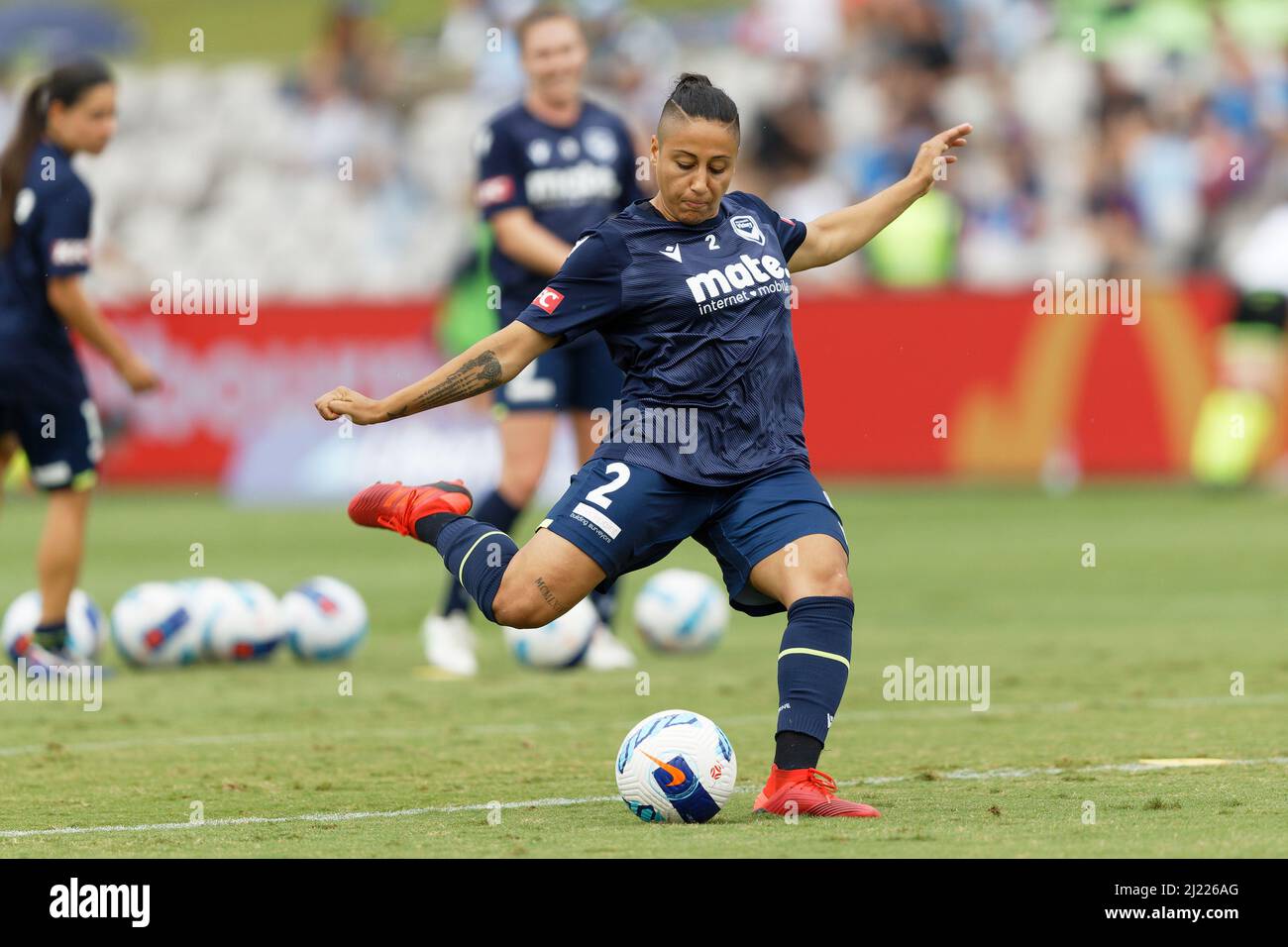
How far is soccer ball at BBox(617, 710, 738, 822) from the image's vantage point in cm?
641

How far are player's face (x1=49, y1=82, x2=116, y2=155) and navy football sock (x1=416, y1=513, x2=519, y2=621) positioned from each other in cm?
353

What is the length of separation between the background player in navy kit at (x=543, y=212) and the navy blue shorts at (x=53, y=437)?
1.77 metres

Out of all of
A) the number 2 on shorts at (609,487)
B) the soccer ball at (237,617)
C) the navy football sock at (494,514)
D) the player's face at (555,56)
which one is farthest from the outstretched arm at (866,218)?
the soccer ball at (237,617)

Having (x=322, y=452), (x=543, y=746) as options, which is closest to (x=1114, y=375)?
(x=322, y=452)

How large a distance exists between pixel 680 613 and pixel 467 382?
4.36 metres

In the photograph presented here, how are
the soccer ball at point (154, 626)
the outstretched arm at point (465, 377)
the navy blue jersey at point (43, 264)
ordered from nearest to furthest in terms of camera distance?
the outstretched arm at point (465, 377) < the navy blue jersey at point (43, 264) < the soccer ball at point (154, 626)

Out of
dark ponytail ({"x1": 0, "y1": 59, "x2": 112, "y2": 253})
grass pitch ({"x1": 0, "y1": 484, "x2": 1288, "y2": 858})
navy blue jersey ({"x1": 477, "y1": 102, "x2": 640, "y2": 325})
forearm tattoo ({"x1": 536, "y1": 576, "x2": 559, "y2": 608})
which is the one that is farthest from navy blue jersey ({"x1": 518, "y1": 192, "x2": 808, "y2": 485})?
dark ponytail ({"x1": 0, "y1": 59, "x2": 112, "y2": 253})

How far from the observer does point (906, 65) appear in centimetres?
2333

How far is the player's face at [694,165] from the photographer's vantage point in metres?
6.71

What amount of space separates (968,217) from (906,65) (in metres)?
2.10

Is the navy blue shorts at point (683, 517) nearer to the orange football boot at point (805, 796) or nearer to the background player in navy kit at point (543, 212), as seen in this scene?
the orange football boot at point (805, 796)

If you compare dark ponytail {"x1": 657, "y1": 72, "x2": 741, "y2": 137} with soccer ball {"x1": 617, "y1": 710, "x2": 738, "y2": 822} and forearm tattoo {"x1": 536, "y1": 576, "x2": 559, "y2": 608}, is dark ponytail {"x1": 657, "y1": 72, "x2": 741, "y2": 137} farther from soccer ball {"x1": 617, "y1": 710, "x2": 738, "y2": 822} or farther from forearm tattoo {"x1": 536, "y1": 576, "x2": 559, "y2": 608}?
soccer ball {"x1": 617, "y1": 710, "x2": 738, "y2": 822}
